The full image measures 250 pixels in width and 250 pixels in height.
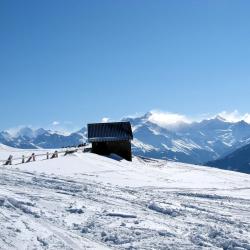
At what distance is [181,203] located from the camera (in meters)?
23.2

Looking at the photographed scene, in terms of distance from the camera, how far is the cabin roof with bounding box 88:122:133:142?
63.6m

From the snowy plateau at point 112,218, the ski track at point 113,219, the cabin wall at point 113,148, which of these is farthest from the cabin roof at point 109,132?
the ski track at point 113,219

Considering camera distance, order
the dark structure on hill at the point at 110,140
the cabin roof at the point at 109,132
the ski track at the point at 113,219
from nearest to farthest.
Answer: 1. the ski track at the point at 113,219
2. the dark structure on hill at the point at 110,140
3. the cabin roof at the point at 109,132

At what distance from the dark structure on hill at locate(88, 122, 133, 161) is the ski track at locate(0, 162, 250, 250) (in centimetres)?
3701

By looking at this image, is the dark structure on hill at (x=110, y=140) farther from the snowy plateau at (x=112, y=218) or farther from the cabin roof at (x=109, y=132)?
the snowy plateau at (x=112, y=218)

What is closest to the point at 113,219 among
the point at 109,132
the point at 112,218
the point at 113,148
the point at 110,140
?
the point at 112,218

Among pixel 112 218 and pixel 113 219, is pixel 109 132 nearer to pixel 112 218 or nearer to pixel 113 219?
pixel 112 218

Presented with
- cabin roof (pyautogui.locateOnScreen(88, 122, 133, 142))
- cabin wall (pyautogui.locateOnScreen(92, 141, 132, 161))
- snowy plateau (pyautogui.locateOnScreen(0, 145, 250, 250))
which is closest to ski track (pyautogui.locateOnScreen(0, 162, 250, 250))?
snowy plateau (pyautogui.locateOnScreen(0, 145, 250, 250))

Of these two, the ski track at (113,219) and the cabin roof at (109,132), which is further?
the cabin roof at (109,132)

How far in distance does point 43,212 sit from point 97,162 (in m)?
31.1

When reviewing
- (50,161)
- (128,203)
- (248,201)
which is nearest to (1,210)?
(128,203)

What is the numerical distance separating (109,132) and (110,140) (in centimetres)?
136

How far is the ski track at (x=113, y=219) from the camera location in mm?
15156

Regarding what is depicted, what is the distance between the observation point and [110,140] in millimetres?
63594
